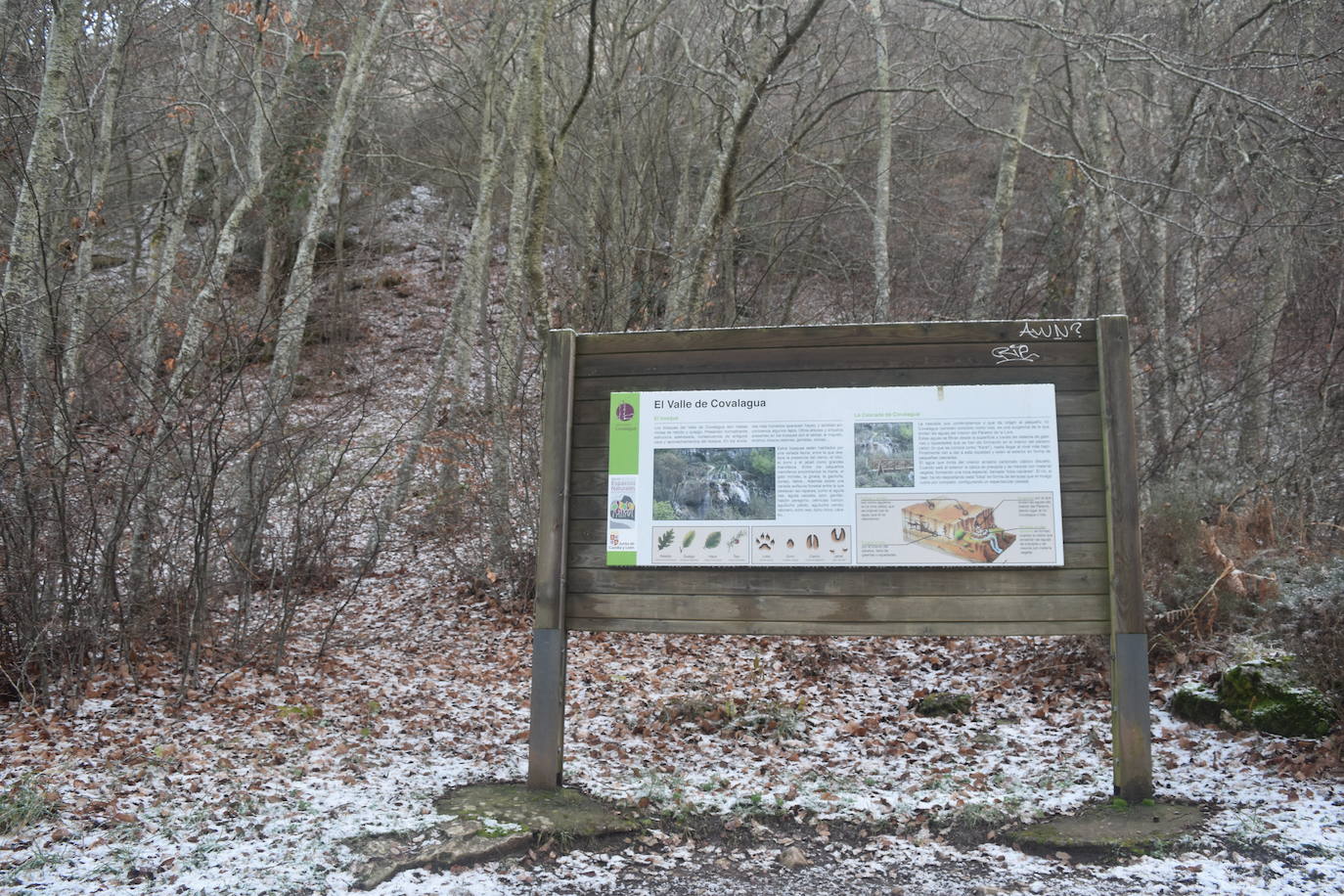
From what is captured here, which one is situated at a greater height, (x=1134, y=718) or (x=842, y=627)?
(x=842, y=627)

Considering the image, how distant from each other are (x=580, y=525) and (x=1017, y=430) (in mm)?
2419

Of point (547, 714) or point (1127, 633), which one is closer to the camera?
point (1127, 633)

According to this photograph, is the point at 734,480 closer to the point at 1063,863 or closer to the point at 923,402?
the point at 923,402

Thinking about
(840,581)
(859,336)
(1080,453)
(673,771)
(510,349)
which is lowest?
(673,771)

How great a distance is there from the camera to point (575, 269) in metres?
13.2

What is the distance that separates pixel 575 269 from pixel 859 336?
863 centimetres

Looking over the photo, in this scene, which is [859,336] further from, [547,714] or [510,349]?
[510,349]

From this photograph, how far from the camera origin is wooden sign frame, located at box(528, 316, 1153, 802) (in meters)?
4.83

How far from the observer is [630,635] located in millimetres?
9445

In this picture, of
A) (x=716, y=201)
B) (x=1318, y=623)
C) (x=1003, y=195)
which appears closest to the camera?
(x=1318, y=623)

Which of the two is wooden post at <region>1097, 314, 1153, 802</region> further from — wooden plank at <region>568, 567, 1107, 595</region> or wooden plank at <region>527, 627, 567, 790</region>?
wooden plank at <region>527, 627, 567, 790</region>

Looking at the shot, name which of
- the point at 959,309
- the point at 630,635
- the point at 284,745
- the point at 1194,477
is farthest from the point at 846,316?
the point at 284,745

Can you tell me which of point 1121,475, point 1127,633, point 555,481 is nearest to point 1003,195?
point 1121,475

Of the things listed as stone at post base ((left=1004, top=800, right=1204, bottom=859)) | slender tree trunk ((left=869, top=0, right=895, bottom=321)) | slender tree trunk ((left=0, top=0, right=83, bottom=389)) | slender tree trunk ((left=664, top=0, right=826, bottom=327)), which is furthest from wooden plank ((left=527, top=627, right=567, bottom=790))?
slender tree trunk ((left=869, top=0, right=895, bottom=321))
